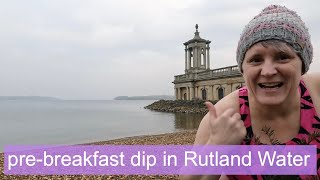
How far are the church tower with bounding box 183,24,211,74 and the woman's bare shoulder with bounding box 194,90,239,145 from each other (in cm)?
5246

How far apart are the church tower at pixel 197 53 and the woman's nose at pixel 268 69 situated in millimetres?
52789

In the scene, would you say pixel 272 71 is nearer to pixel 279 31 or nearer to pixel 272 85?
pixel 272 85

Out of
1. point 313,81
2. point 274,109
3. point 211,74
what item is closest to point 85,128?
point 211,74

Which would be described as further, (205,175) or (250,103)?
(250,103)

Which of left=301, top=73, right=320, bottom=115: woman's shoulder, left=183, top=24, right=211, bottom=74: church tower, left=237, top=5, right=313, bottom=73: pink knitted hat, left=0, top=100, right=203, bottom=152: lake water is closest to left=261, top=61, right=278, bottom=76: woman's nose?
left=237, top=5, right=313, bottom=73: pink knitted hat

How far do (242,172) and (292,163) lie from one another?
9.6 inches

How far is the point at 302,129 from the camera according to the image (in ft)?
5.95

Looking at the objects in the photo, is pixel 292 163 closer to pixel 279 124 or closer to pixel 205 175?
pixel 279 124

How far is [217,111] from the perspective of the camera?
1901 millimetres

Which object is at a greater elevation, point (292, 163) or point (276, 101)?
point (276, 101)

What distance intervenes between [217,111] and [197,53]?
2076 inches

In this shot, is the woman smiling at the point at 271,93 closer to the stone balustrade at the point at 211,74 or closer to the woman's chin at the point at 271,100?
the woman's chin at the point at 271,100

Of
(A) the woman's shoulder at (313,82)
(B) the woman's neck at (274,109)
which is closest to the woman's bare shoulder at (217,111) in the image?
(B) the woman's neck at (274,109)

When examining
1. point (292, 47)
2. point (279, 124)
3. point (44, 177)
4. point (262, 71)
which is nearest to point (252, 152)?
point (279, 124)
